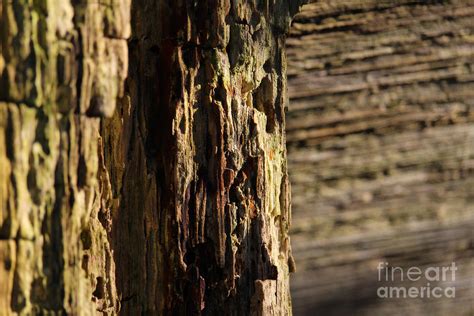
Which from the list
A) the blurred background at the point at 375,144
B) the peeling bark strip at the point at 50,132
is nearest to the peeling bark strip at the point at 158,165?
the peeling bark strip at the point at 50,132

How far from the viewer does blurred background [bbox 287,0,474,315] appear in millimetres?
1311

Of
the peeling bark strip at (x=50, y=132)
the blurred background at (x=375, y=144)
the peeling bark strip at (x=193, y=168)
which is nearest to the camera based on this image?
the peeling bark strip at (x=50, y=132)

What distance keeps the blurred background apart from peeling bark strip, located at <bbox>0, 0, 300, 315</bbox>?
0.54 ft

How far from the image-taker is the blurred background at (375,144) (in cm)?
131

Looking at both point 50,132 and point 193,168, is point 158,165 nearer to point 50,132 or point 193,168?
point 193,168

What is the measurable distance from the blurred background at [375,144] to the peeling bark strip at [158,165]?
0.16 metres

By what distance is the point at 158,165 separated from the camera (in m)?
1.04

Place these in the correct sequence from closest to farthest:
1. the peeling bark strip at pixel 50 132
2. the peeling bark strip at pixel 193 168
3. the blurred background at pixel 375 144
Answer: the peeling bark strip at pixel 50 132, the peeling bark strip at pixel 193 168, the blurred background at pixel 375 144

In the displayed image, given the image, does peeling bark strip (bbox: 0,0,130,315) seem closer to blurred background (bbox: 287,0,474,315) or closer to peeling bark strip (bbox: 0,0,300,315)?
peeling bark strip (bbox: 0,0,300,315)

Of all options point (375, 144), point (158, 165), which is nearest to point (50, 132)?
point (158, 165)

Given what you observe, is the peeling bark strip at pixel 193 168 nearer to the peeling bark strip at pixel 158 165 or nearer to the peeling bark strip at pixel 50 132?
the peeling bark strip at pixel 158 165

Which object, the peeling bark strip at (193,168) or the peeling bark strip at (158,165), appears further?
the peeling bark strip at (193,168)

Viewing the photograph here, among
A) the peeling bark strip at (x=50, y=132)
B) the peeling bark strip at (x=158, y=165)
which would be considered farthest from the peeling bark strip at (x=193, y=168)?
the peeling bark strip at (x=50, y=132)

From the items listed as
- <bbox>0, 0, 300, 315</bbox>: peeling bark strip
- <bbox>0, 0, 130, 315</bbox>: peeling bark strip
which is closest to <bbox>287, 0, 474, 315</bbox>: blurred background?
<bbox>0, 0, 300, 315</bbox>: peeling bark strip
